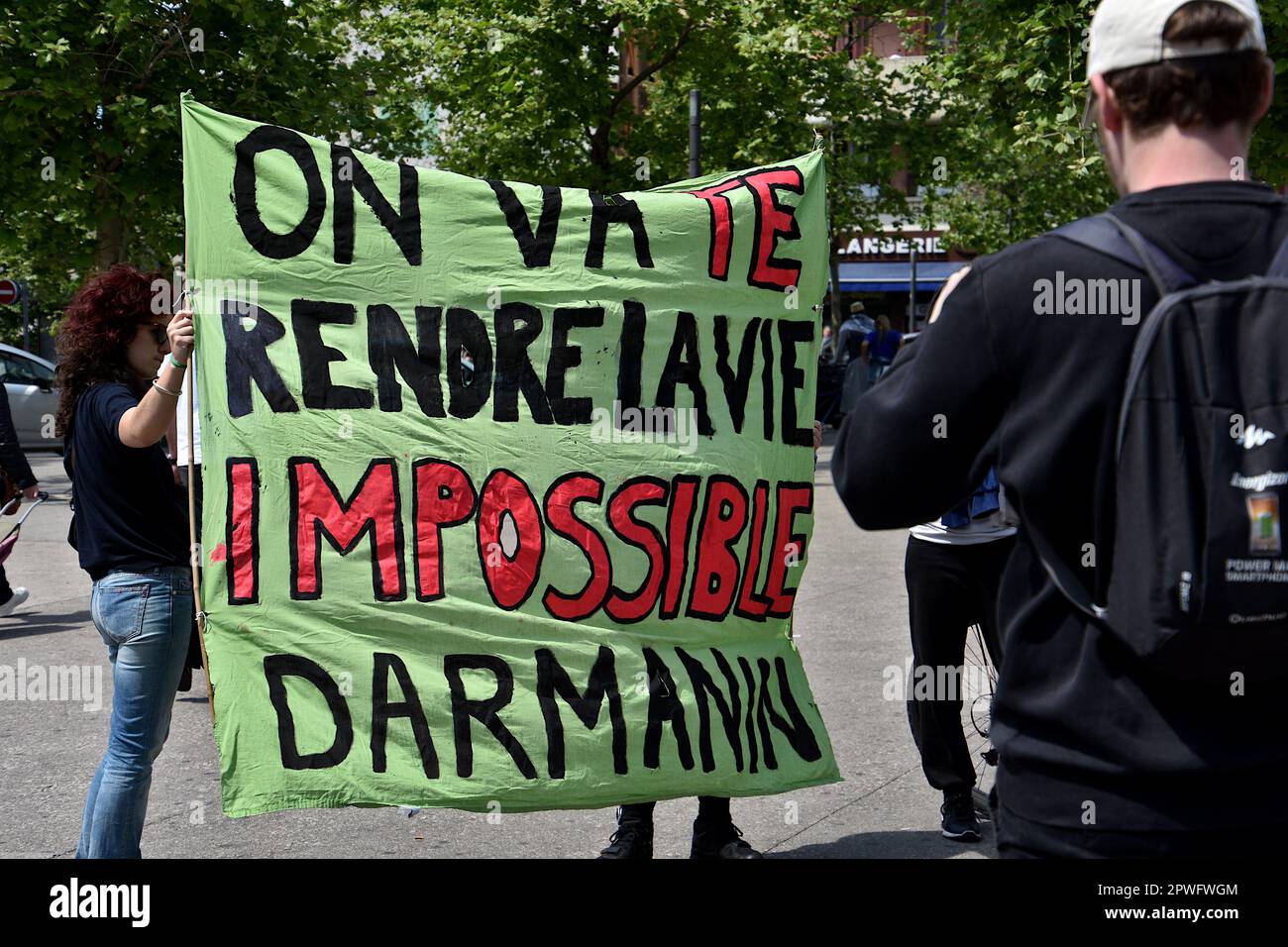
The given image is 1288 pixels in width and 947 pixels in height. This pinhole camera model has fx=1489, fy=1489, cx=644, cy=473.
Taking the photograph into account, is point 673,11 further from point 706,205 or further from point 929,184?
point 706,205

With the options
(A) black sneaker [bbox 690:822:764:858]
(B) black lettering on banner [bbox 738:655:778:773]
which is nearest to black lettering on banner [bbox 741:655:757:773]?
(B) black lettering on banner [bbox 738:655:778:773]

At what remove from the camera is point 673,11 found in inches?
781

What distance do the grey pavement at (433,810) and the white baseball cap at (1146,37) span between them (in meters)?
3.64

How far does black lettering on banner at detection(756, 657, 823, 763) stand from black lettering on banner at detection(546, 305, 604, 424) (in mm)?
933

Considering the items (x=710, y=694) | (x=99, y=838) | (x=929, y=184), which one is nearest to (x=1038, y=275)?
(x=710, y=694)

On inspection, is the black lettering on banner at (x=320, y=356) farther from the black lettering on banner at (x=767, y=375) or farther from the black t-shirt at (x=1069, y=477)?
the black t-shirt at (x=1069, y=477)

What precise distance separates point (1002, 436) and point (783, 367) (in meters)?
2.97

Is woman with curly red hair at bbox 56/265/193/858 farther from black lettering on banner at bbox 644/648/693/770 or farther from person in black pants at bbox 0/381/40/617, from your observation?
person in black pants at bbox 0/381/40/617

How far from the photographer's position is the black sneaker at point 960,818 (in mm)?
5061

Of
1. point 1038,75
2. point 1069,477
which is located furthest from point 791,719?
point 1038,75

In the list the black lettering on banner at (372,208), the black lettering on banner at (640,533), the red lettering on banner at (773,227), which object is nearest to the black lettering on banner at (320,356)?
the black lettering on banner at (372,208)

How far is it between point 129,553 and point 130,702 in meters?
0.40

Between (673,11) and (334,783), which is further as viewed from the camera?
(673,11)

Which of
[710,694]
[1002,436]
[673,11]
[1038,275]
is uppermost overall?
[673,11]
